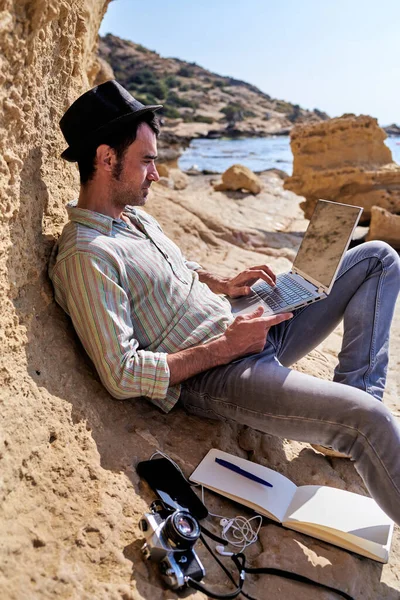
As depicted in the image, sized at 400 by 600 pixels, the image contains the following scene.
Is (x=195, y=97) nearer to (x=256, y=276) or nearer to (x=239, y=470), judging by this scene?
(x=256, y=276)

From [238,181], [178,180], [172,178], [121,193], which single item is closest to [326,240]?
[121,193]

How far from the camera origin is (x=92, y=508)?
1.65m

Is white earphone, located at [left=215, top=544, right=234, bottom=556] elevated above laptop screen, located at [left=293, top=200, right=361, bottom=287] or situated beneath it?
situated beneath

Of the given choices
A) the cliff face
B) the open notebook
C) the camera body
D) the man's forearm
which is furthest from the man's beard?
the camera body

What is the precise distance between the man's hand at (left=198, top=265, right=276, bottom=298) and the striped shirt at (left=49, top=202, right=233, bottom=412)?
0.76ft

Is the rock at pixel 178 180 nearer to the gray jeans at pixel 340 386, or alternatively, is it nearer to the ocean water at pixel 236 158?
the ocean water at pixel 236 158

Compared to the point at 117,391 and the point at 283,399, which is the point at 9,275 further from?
the point at 283,399

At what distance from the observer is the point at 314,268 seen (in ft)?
8.96

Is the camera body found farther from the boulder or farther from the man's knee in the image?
the boulder

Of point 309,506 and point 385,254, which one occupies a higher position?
point 385,254

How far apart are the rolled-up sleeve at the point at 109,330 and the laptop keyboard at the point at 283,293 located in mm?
770

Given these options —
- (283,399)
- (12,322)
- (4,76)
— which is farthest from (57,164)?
(283,399)

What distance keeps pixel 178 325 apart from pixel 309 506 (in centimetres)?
91

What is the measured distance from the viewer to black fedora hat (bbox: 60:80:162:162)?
2.18m
